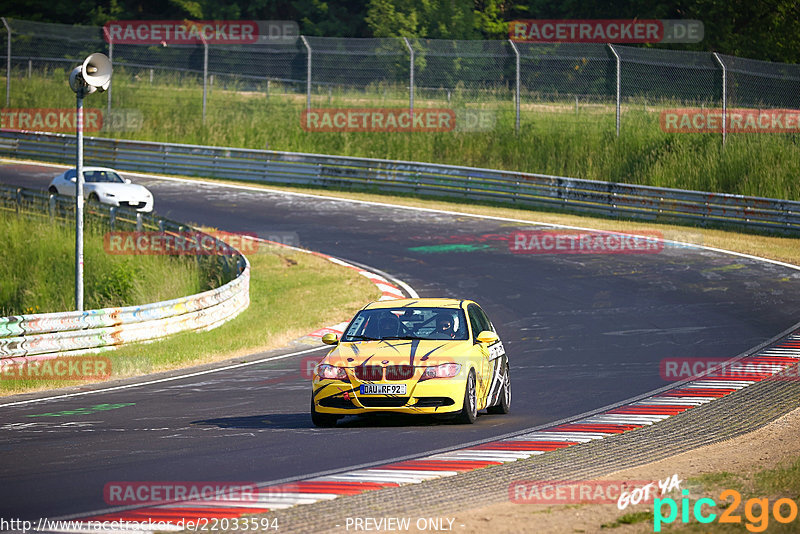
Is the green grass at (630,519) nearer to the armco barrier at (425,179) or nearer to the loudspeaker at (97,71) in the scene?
the loudspeaker at (97,71)

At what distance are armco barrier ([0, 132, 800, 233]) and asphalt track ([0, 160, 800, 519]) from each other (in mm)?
2945

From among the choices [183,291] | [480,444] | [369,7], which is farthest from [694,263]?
[369,7]

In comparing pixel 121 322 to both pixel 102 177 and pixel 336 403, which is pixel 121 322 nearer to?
pixel 336 403

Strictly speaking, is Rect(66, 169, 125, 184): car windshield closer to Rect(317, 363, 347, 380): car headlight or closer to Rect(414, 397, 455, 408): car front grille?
Rect(317, 363, 347, 380): car headlight

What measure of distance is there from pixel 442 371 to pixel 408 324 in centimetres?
121

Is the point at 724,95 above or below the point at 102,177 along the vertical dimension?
above

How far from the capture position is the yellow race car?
10852mm

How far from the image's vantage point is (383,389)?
10836mm

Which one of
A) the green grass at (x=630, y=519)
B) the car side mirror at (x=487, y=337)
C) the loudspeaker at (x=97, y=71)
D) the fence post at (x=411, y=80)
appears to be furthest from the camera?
the fence post at (x=411, y=80)

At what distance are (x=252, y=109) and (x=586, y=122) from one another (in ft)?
51.1

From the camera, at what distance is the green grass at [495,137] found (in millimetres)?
33438

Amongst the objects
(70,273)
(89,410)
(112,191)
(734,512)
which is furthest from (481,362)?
(112,191)

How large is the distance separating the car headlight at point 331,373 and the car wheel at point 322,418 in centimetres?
29

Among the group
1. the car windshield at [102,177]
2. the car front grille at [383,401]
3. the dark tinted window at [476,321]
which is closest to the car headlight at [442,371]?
the car front grille at [383,401]
